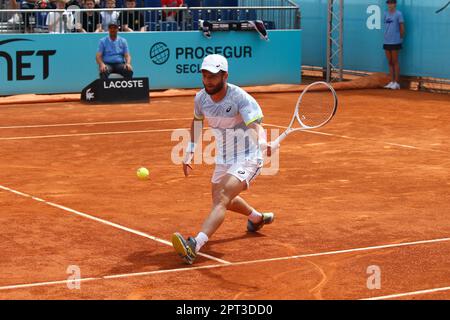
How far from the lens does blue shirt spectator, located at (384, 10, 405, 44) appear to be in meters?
25.5

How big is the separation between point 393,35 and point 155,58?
20.0ft

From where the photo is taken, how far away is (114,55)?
2289 cm

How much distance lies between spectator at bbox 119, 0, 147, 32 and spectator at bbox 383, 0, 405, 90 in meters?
6.22

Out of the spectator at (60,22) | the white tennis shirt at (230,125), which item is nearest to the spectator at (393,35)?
the spectator at (60,22)

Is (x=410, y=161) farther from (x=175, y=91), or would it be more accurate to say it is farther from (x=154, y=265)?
(x=175, y=91)

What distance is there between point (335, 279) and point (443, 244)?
177 cm

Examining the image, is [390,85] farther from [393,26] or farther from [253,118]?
[253,118]

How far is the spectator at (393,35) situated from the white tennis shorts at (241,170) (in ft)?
54.4

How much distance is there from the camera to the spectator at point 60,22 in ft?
76.7

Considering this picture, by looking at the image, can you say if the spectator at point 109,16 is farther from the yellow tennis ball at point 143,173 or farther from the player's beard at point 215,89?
the player's beard at point 215,89

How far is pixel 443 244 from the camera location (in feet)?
32.4

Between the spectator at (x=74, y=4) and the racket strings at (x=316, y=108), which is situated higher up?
the spectator at (x=74, y=4)

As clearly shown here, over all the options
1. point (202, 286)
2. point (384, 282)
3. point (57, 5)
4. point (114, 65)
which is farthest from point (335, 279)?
point (57, 5)

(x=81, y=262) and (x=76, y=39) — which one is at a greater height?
(x=76, y=39)
